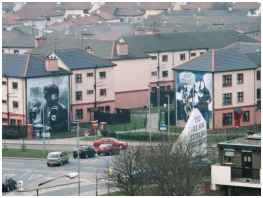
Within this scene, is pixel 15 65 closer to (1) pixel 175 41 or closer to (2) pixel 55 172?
(2) pixel 55 172

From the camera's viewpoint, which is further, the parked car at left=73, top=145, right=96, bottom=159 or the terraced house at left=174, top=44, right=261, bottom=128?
the terraced house at left=174, top=44, right=261, bottom=128

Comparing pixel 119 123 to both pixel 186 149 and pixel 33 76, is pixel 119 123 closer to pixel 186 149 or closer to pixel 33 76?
pixel 33 76

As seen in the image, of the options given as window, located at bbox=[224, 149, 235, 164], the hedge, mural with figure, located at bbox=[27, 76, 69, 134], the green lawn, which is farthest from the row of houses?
window, located at bbox=[224, 149, 235, 164]

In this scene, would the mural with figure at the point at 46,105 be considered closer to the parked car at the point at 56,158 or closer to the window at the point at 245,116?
the window at the point at 245,116

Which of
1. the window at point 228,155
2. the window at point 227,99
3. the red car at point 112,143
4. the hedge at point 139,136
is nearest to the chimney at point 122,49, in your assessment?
the window at point 227,99

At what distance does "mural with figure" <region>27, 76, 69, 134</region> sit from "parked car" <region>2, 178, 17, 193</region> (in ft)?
37.9

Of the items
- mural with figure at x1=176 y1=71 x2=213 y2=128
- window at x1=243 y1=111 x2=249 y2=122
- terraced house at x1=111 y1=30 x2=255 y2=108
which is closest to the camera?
mural with figure at x1=176 y1=71 x2=213 y2=128

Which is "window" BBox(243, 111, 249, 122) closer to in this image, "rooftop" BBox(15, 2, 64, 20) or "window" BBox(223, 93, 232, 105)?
"window" BBox(223, 93, 232, 105)

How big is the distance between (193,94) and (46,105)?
5.83 meters

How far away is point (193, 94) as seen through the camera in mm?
45031

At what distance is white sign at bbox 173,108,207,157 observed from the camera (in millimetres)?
31469

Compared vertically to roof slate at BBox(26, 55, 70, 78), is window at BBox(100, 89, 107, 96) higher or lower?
lower

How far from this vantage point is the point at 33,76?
147 ft

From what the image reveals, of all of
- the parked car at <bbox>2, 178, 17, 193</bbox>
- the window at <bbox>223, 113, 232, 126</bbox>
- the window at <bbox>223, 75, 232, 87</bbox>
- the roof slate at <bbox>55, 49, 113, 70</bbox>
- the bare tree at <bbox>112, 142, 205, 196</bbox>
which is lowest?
the parked car at <bbox>2, 178, 17, 193</bbox>
